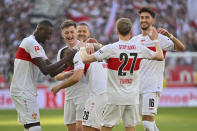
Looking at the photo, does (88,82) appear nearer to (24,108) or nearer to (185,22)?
(24,108)

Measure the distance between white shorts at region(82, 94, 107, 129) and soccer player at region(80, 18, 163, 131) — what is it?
52 cm

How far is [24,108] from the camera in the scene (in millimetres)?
7816

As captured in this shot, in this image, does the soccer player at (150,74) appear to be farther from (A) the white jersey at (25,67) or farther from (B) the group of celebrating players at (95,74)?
(A) the white jersey at (25,67)

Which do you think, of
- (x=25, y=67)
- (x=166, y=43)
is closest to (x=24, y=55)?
(x=25, y=67)

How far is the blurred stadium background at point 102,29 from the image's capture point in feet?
69.0

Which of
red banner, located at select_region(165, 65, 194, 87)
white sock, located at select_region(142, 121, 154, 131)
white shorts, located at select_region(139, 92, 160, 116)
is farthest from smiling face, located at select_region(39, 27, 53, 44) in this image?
red banner, located at select_region(165, 65, 194, 87)

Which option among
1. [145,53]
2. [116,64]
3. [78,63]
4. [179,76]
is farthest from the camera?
[179,76]

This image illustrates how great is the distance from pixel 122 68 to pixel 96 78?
1.10 m

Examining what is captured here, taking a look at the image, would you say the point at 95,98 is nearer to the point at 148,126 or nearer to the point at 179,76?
the point at 148,126

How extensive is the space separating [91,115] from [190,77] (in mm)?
14206

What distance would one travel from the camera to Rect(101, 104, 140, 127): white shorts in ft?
25.3

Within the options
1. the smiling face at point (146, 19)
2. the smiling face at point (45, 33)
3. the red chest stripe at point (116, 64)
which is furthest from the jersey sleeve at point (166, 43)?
the smiling face at point (45, 33)

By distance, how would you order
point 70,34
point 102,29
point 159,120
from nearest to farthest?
point 70,34, point 159,120, point 102,29

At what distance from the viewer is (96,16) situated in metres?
25.0
